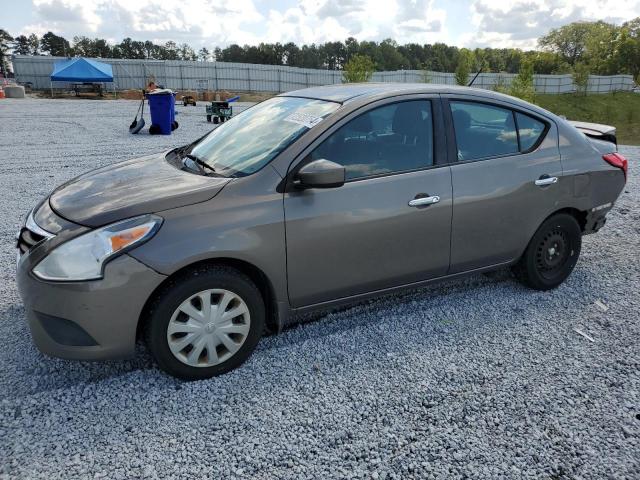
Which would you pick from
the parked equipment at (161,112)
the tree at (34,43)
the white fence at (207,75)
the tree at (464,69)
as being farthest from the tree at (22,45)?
the parked equipment at (161,112)

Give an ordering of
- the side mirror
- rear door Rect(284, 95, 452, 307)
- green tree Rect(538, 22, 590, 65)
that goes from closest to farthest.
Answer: the side mirror < rear door Rect(284, 95, 452, 307) < green tree Rect(538, 22, 590, 65)

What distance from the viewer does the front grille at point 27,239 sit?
2934mm

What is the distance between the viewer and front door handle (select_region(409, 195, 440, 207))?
3459mm

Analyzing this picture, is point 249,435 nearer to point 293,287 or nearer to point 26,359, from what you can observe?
point 293,287

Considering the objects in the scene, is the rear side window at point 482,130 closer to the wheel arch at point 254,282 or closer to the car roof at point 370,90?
the car roof at point 370,90

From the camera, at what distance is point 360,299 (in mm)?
3545

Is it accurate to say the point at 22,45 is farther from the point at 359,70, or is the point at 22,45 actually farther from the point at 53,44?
the point at 359,70

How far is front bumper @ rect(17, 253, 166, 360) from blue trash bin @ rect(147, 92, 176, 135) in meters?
12.6

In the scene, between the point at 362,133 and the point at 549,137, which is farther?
the point at 549,137

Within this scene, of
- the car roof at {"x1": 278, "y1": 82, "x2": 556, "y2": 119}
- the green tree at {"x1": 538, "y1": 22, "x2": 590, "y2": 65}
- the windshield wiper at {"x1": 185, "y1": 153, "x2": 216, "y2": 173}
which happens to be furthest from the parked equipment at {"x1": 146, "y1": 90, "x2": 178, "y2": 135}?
the green tree at {"x1": 538, "y1": 22, "x2": 590, "y2": 65}

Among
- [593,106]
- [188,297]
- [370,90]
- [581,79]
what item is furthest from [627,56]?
[188,297]

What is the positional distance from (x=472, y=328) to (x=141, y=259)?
2.40m

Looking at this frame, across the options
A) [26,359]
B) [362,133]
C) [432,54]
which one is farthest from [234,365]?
[432,54]

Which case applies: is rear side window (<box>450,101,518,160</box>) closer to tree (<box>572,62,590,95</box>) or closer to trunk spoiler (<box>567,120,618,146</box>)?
trunk spoiler (<box>567,120,618,146</box>)
